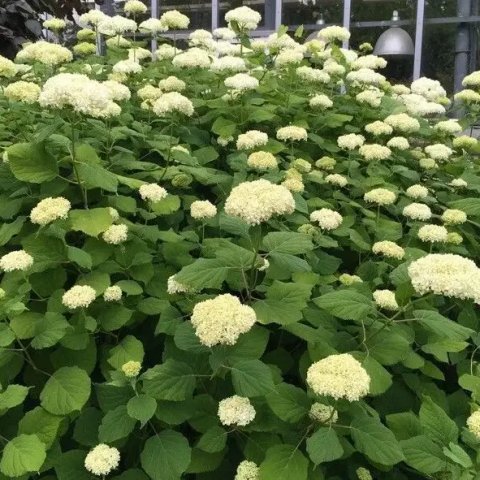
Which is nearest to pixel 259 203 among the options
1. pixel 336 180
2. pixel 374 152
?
pixel 336 180

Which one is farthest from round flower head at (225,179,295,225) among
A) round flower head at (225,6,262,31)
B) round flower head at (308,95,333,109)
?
round flower head at (225,6,262,31)

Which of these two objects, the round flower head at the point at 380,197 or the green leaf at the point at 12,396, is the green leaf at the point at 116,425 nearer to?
the green leaf at the point at 12,396

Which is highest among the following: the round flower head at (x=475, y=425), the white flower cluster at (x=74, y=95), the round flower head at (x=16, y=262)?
the white flower cluster at (x=74, y=95)

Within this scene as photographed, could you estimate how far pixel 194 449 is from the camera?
1.32 meters

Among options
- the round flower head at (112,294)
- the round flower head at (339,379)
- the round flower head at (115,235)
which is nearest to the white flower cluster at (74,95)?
the round flower head at (115,235)

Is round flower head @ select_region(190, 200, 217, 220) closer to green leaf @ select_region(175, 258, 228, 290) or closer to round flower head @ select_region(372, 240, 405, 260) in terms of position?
green leaf @ select_region(175, 258, 228, 290)

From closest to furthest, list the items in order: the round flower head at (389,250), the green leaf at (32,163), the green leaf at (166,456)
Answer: the green leaf at (166,456)
the green leaf at (32,163)
the round flower head at (389,250)

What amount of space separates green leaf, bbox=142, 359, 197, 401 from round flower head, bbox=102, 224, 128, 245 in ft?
1.42

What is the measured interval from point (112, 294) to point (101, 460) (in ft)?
1.39

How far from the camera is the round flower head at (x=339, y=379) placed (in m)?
1.12

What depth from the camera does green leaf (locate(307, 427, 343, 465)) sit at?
3.64 feet

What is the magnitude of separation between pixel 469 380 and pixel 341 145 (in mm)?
1197

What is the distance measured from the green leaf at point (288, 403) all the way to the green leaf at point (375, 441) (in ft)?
0.37

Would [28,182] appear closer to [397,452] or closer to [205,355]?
[205,355]
